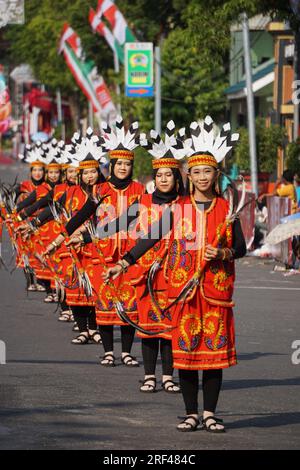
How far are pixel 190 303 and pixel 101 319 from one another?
3.47 meters

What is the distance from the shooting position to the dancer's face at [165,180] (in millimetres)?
11266

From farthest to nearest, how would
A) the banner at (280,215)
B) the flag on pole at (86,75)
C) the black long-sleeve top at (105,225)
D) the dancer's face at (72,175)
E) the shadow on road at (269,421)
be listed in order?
the flag on pole at (86,75) → the banner at (280,215) → the dancer's face at (72,175) → the black long-sleeve top at (105,225) → the shadow on road at (269,421)

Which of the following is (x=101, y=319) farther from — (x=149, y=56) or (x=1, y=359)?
(x=149, y=56)

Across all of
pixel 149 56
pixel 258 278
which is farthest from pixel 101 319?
pixel 149 56

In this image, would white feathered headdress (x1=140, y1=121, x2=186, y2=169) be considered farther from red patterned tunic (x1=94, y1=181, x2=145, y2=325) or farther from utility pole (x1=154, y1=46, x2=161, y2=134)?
utility pole (x1=154, y1=46, x2=161, y2=134)

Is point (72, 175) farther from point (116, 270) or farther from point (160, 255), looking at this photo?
point (116, 270)

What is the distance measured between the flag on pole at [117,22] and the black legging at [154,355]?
111 ft

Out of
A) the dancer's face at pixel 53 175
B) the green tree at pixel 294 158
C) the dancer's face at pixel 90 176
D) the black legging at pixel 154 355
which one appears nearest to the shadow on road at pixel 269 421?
the black legging at pixel 154 355

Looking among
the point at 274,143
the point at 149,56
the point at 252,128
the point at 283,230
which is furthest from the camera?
the point at 149,56

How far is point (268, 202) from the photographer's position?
2781 cm

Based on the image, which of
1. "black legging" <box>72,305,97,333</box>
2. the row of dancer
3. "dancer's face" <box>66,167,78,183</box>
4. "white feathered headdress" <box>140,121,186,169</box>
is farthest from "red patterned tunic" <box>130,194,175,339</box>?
"dancer's face" <box>66,167,78,183</box>

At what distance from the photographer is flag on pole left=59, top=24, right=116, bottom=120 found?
51.6 metres

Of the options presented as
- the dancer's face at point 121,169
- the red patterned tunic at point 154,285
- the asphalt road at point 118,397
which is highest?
the dancer's face at point 121,169

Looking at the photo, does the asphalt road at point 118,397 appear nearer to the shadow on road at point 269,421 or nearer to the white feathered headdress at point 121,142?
the shadow on road at point 269,421
